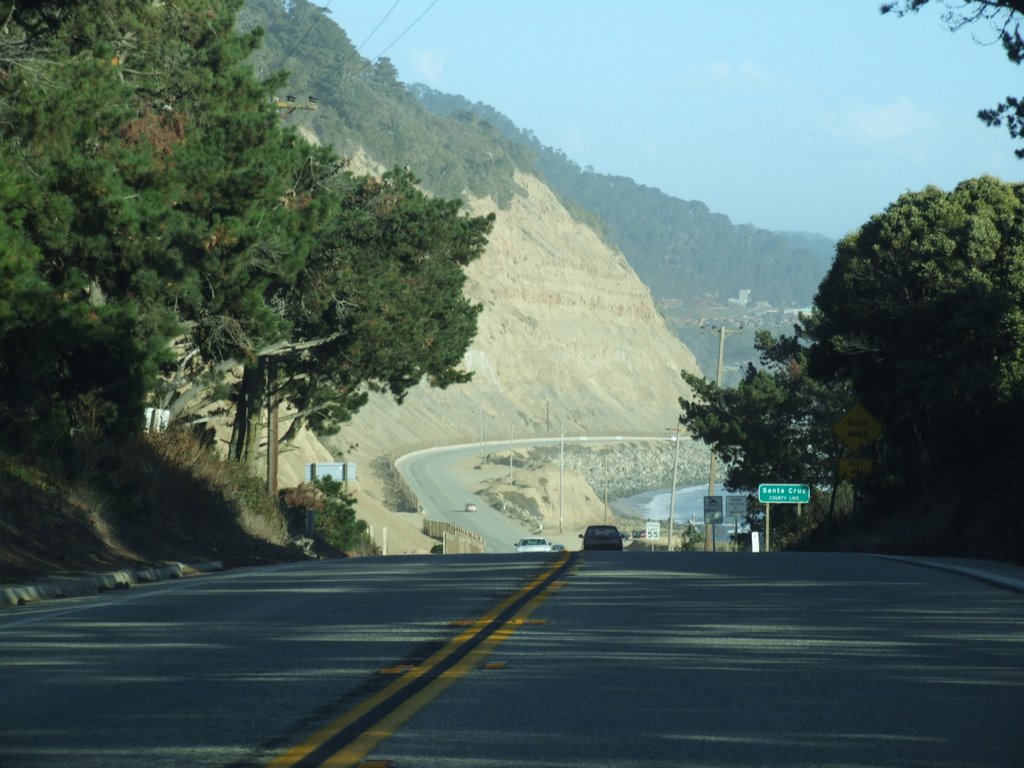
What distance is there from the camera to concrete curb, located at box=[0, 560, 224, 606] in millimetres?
15891

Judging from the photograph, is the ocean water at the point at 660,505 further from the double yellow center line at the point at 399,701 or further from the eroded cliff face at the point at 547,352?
the double yellow center line at the point at 399,701

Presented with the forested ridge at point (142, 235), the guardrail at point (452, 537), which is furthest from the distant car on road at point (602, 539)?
the guardrail at point (452, 537)

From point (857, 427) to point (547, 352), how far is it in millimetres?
116982

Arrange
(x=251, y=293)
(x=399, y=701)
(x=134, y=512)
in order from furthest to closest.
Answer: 1. (x=251, y=293)
2. (x=134, y=512)
3. (x=399, y=701)

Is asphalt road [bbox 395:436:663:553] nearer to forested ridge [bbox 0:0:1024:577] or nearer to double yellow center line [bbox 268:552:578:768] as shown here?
forested ridge [bbox 0:0:1024:577]

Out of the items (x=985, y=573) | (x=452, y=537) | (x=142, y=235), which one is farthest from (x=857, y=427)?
(x=452, y=537)

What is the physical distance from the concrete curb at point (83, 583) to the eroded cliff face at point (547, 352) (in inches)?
3756

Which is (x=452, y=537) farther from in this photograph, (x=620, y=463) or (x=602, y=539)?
(x=620, y=463)

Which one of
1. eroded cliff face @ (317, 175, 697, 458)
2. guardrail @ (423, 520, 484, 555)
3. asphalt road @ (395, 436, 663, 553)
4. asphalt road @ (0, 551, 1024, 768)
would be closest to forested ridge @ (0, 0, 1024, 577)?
asphalt road @ (0, 551, 1024, 768)

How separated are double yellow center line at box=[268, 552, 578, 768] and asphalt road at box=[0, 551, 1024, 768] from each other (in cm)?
3

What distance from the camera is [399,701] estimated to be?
8516 mm

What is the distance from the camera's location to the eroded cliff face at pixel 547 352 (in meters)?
138

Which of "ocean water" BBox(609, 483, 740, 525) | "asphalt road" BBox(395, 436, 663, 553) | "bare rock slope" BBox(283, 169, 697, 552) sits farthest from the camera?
"bare rock slope" BBox(283, 169, 697, 552)

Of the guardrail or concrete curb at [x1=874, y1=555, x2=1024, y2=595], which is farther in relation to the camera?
the guardrail
